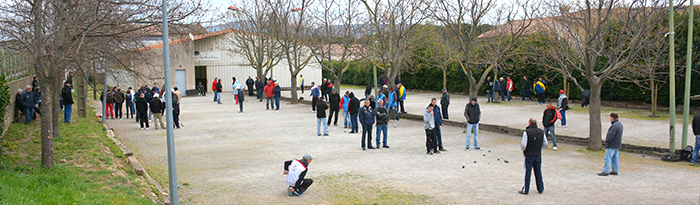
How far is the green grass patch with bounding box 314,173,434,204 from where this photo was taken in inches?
347

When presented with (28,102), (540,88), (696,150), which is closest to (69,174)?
(28,102)

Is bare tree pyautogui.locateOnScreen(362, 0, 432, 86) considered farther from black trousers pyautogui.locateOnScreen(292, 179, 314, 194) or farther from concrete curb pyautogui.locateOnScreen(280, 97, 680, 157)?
black trousers pyautogui.locateOnScreen(292, 179, 314, 194)

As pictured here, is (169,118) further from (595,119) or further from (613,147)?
(595,119)

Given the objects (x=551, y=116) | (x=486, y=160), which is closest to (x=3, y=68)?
(x=486, y=160)

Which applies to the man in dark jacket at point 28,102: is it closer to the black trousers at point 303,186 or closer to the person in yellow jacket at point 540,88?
the black trousers at point 303,186

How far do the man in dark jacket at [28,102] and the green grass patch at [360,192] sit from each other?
10548mm

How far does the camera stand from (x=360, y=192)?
9438 mm

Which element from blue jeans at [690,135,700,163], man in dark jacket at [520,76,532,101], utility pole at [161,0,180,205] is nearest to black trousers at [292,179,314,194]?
utility pole at [161,0,180,205]

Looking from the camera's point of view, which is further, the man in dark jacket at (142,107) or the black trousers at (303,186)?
the man in dark jacket at (142,107)

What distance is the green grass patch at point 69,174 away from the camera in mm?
7332

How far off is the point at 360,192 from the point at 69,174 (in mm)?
5435

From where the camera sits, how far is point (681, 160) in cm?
1195

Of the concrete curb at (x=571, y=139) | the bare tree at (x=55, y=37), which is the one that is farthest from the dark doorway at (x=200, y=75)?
the bare tree at (x=55, y=37)

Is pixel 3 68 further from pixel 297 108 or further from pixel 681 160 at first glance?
pixel 681 160
